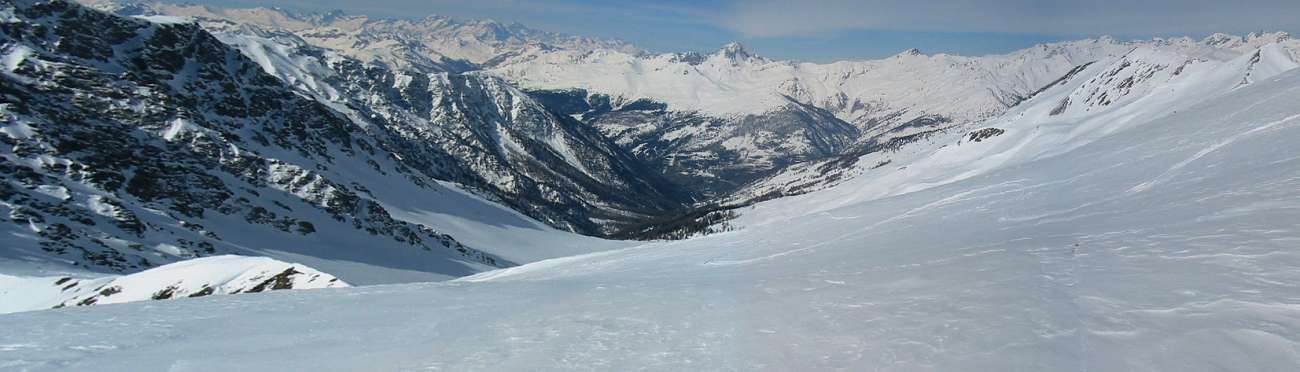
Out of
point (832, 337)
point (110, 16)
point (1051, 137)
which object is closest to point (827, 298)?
point (832, 337)

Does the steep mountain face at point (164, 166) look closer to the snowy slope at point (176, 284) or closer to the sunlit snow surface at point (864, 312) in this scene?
the snowy slope at point (176, 284)

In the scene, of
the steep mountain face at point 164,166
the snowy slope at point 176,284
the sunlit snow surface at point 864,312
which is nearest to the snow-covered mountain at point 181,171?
the steep mountain face at point 164,166

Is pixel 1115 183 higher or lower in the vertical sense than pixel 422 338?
higher

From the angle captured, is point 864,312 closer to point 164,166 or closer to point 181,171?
point 181,171

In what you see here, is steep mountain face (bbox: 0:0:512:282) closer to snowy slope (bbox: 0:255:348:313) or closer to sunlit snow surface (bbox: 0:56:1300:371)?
snowy slope (bbox: 0:255:348:313)

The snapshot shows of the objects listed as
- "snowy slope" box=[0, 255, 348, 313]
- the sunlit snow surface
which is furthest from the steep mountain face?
the sunlit snow surface

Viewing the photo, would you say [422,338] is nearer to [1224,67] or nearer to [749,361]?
[749,361]

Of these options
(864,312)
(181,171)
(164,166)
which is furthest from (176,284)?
(164,166)

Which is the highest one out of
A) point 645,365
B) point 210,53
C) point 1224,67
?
point 210,53
